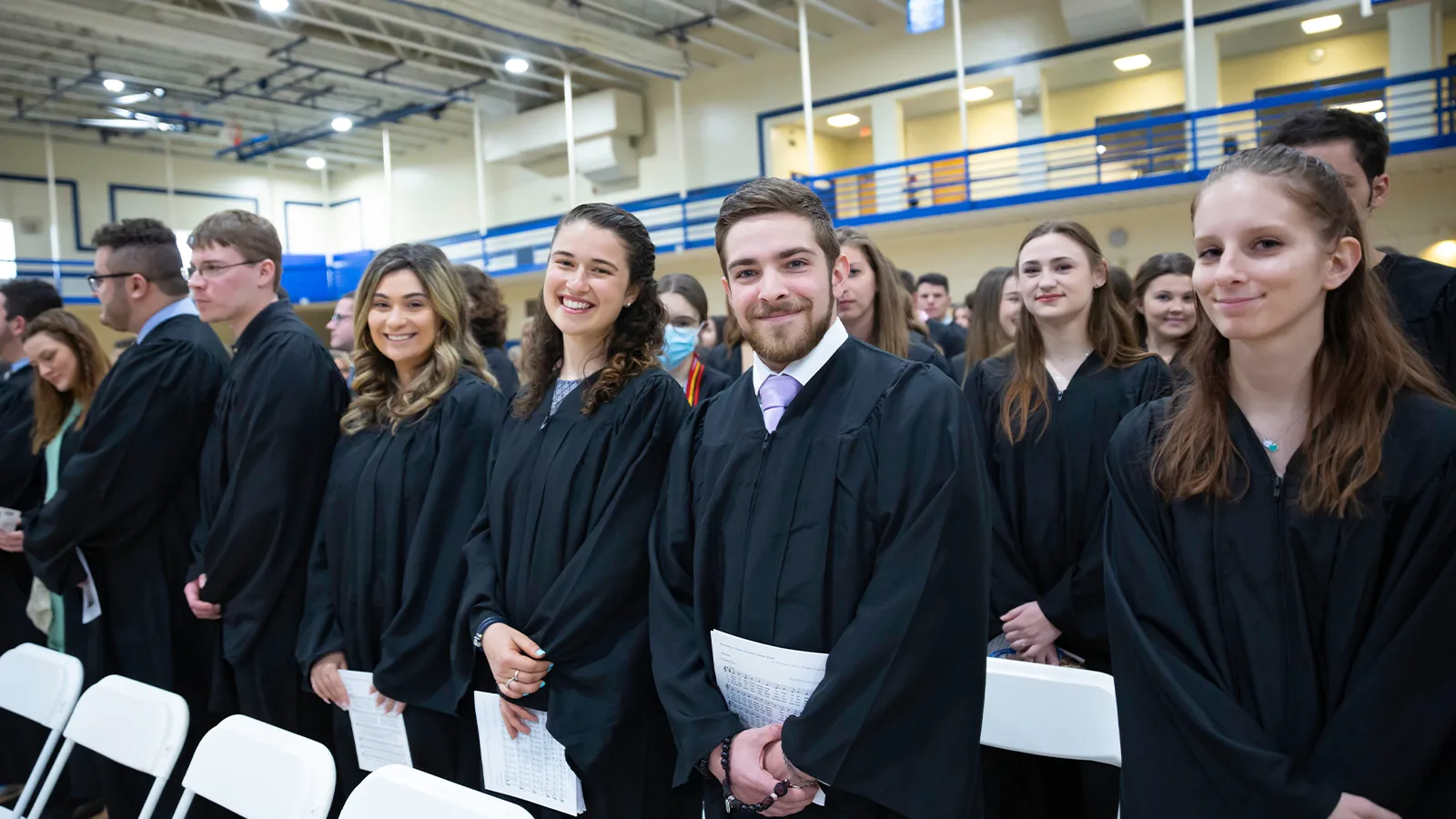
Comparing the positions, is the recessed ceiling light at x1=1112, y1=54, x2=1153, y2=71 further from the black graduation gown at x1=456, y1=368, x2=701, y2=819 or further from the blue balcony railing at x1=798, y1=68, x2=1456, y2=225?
the black graduation gown at x1=456, y1=368, x2=701, y2=819

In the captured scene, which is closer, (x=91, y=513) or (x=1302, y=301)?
(x=1302, y=301)

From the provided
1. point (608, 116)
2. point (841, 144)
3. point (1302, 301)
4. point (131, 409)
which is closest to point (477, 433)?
point (131, 409)

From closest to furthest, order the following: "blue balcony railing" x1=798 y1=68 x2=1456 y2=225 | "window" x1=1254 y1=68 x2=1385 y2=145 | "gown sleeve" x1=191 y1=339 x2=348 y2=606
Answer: "gown sleeve" x1=191 y1=339 x2=348 y2=606 → "blue balcony railing" x1=798 y1=68 x2=1456 y2=225 → "window" x1=1254 y1=68 x2=1385 y2=145

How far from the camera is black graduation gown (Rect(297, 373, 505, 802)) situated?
8.81 feet

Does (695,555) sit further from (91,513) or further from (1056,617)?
(91,513)

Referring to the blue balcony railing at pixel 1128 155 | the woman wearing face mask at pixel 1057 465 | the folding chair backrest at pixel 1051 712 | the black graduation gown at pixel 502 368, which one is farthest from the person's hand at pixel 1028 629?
the blue balcony railing at pixel 1128 155

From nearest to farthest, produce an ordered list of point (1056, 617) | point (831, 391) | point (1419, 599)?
point (1419, 599) < point (831, 391) < point (1056, 617)

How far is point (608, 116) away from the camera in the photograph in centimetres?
1741

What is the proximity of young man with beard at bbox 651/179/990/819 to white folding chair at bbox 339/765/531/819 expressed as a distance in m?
0.44

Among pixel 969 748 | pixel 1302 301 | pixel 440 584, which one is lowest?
pixel 969 748

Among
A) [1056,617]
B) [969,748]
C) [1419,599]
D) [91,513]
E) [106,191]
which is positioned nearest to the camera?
[1419,599]

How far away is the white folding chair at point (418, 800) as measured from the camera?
5.69 ft

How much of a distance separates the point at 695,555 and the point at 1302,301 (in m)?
1.34

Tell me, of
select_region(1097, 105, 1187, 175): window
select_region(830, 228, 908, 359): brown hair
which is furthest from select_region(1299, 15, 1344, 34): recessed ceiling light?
select_region(830, 228, 908, 359): brown hair
